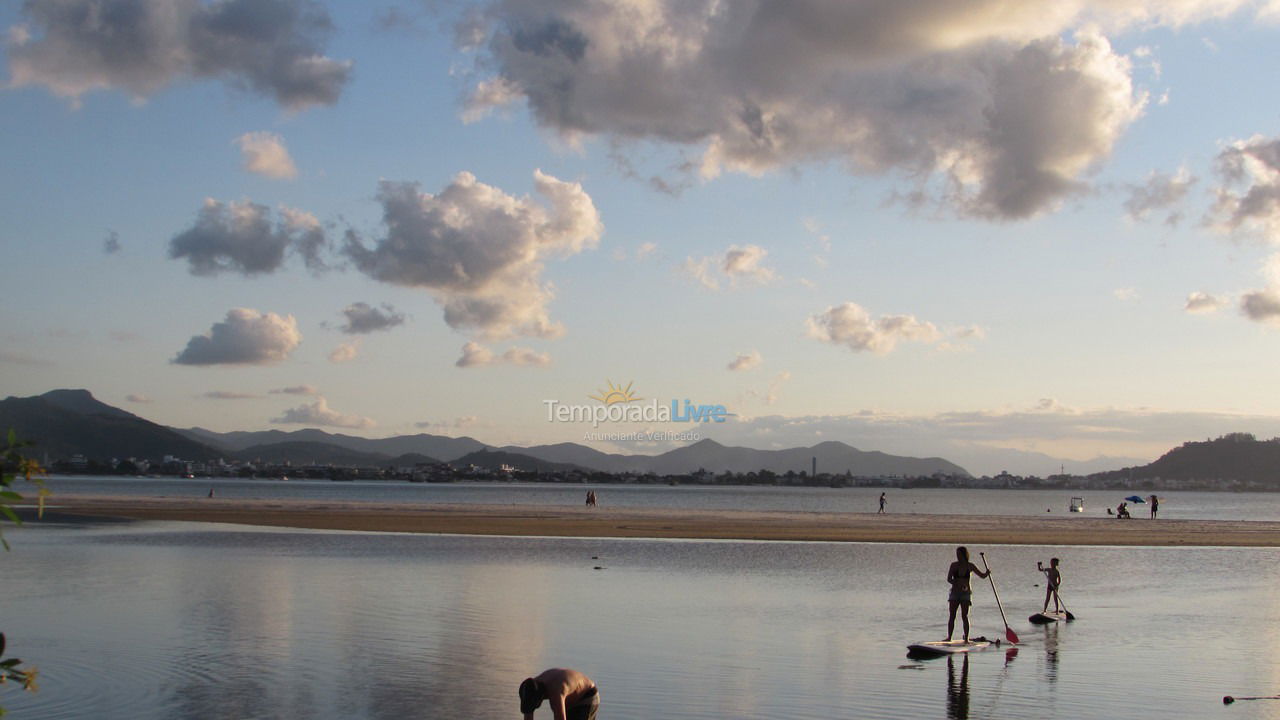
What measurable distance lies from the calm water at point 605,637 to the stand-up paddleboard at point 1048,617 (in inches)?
15.1

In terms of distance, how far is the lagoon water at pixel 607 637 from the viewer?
1568cm

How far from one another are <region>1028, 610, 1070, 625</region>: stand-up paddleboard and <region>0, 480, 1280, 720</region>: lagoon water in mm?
544

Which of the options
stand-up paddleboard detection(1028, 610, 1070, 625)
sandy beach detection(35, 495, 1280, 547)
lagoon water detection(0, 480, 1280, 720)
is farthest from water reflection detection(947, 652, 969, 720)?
sandy beach detection(35, 495, 1280, 547)

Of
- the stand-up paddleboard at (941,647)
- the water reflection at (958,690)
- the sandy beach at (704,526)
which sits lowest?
the sandy beach at (704,526)

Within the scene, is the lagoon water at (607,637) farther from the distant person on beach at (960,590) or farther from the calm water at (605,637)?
the distant person on beach at (960,590)

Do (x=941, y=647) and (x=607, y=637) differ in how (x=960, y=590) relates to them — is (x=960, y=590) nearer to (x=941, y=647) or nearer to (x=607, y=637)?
(x=941, y=647)

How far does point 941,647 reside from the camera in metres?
20.0

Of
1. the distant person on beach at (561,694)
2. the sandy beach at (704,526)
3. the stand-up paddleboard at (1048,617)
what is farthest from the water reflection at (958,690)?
the sandy beach at (704,526)

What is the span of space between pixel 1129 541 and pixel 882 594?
34.3 meters

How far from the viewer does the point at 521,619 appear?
23844 millimetres

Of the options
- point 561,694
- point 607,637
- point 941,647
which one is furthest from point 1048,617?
point 561,694

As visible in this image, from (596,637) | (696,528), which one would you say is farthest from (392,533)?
(596,637)

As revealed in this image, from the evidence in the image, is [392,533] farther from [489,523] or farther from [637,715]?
[637,715]

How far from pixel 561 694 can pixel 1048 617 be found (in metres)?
17.3
